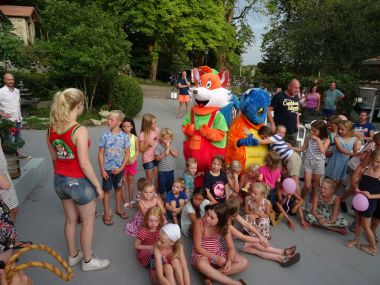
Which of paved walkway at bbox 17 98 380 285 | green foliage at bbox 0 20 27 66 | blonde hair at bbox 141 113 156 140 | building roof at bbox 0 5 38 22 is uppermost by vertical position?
building roof at bbox 0 5 38 22

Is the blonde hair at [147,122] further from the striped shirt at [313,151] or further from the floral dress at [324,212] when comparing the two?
the floral dress at [324,212]

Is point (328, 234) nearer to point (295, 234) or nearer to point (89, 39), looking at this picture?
point (295, 234)

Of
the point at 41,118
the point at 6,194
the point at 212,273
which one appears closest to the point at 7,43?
the point at 41,118

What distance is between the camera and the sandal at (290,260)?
3416 millimetres

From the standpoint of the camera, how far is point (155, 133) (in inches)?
177

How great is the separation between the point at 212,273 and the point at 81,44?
31.2 ft

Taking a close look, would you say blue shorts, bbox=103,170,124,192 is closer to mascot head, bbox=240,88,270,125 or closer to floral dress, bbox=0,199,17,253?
floral dress, bbox=0,199,17,253

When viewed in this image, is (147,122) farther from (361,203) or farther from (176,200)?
(361,203)

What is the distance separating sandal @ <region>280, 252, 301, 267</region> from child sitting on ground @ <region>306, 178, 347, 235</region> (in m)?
0.93

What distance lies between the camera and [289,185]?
4.18 m

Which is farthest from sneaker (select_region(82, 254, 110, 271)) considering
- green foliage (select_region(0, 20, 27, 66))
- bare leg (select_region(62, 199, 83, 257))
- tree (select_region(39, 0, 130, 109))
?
tree (select_region(39, 0, 130, 109))

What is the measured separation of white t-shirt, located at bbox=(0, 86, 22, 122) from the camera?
593 cm

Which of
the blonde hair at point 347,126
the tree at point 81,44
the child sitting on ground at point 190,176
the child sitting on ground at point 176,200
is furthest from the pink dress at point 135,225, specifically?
the tree at point 81,44

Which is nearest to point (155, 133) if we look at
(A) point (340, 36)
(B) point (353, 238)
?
(B) point (353, 238)
